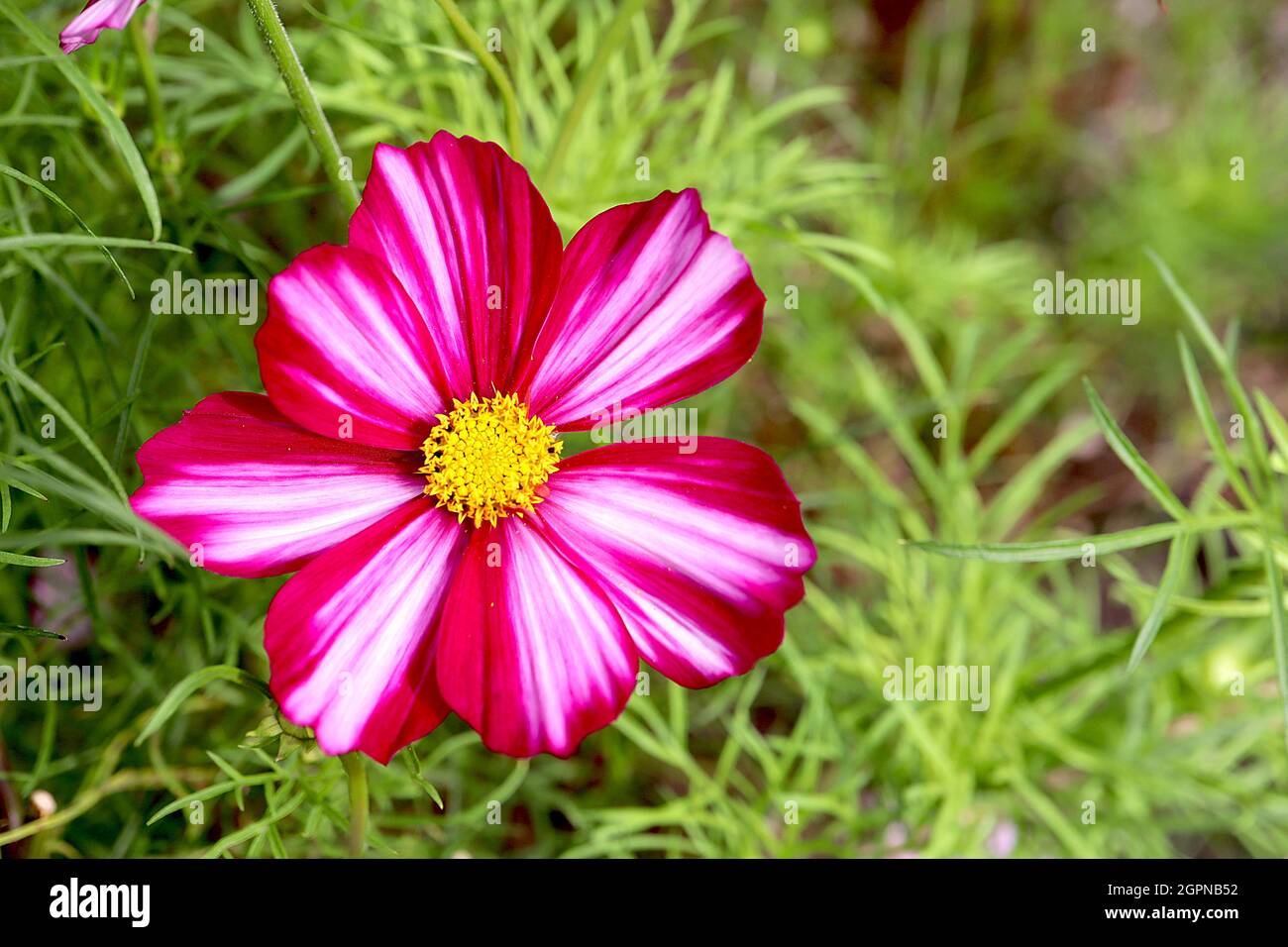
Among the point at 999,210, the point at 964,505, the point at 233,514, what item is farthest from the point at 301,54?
the point at 999,210

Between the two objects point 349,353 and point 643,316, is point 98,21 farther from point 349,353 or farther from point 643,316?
point 643,316

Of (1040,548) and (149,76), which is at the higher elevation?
(149,76)

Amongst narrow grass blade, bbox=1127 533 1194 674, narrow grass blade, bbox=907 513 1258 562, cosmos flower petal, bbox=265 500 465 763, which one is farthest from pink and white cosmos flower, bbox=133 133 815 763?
narrow grass blade, bbox=1127 533 1194 674

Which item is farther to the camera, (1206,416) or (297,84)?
(1206,416)

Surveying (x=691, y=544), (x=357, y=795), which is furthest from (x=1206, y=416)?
(x=357, y=795)

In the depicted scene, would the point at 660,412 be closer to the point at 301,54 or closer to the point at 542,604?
the point at 542,604

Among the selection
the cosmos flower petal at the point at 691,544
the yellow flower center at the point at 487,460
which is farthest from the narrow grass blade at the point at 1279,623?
the yellow flower center at the point at 487,460

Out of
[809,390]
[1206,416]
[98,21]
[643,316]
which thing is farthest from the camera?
[809,390]

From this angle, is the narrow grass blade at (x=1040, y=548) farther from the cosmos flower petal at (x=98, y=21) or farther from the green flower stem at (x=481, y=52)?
the cosmos flower petal at (x=98, y=21)
